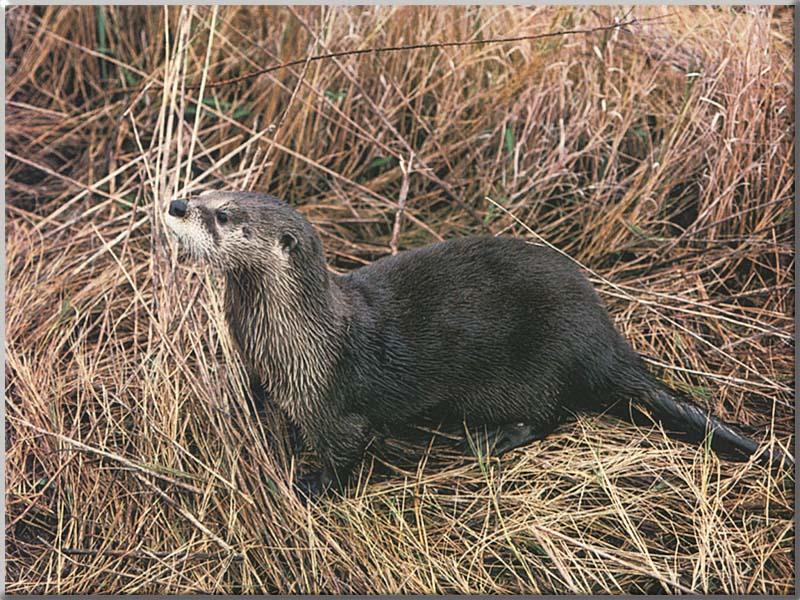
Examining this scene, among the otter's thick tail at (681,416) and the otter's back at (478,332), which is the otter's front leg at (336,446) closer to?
the otter's back at (478,332)

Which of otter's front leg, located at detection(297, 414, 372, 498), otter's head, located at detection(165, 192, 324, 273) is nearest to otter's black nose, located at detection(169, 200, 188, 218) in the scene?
otter's head, located at detection(165, 192, 324, 273)

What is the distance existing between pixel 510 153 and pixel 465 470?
2.85ft

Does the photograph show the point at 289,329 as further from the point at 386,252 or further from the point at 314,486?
the point at 386,252

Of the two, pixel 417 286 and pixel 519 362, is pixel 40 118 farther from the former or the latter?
pixel 519 362

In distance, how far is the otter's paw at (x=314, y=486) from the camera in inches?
77.9

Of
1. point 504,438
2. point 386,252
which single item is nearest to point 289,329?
point 504,438

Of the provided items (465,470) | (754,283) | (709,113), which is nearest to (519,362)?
(465,470)

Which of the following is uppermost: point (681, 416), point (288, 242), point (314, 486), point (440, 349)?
point (288, 242)

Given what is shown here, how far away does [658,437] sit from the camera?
204 centimetres

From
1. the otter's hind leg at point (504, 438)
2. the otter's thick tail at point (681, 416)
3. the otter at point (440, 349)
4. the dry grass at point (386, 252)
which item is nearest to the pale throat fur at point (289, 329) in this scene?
the otter at point (440, 349)

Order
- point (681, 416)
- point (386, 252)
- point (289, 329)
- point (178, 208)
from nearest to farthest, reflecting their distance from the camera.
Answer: point (178, 208) → point (289, 329) → point (681, 416) → point (386, 252)

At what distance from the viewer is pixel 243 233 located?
1.84 m

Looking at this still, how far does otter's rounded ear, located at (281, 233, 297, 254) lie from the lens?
6.08 feet

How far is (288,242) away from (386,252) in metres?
0.63
